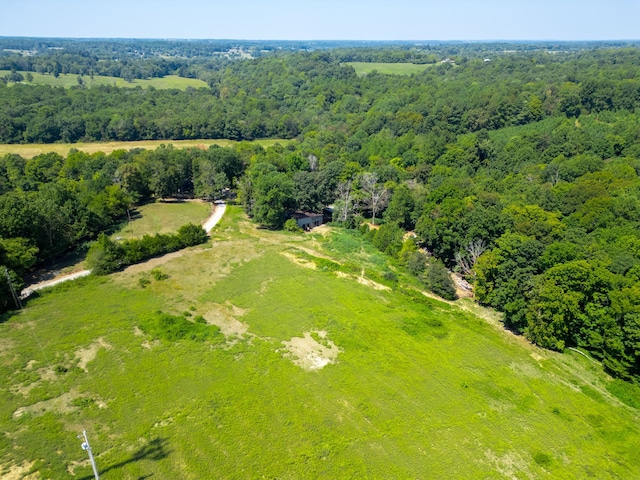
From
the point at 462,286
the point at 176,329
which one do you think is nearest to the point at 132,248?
the point at 176,329

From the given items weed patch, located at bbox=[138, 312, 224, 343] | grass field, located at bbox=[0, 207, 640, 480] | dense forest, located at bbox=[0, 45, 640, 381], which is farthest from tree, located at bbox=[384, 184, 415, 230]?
weed patch, located at bbox=[138, 312, 224, 343]

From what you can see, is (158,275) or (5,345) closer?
(5,345)

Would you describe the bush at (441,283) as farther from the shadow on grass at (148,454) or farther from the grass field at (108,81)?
the grass field at (108,81)

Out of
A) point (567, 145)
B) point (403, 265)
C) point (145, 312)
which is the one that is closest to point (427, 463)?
point (145, 312)

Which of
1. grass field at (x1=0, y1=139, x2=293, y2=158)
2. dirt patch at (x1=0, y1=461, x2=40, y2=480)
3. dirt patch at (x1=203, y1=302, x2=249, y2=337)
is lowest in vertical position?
dirt patch at (x1=203, y1=302, x2=249, y2=337)

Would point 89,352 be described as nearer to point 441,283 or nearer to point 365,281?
point 365,281

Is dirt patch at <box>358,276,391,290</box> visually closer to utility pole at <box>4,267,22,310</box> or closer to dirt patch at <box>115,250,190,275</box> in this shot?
dirt patch at <box>115,250,190,275</box>
